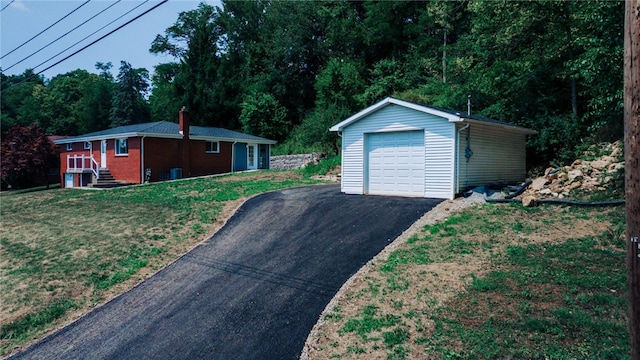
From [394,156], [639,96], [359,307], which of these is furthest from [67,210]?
[639,96]

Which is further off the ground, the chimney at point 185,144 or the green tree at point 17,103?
the green tree at point 17,103

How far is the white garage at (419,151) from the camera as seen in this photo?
12688 millimetres

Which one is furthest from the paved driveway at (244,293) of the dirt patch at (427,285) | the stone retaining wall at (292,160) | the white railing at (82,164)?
the white railing at (82,164)

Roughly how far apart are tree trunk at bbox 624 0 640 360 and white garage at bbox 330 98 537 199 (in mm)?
9246

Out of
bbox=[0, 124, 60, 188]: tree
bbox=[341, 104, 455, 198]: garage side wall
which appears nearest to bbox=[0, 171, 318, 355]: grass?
bbox=[341, 104, 455, 198]: garage side wall

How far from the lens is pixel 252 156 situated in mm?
32000

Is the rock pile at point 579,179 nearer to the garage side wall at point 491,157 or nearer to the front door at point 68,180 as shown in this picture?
the garage side wall at point 491,157

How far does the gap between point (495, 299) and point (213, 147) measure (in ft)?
84.2

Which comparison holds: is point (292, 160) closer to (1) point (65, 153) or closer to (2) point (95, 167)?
(2) point (95, 167)

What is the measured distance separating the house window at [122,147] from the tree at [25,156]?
26.9ft

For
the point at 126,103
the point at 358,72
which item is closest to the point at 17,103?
the point at 126,103

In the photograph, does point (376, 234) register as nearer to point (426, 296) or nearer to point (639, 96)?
point (426, 296)

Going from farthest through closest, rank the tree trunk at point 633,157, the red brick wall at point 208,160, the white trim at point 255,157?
1. the white trim at point 255,157
2. the red brick wall at point 208,160
3. the tree trunk at point 633,157

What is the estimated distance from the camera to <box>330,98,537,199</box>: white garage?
12.7m
